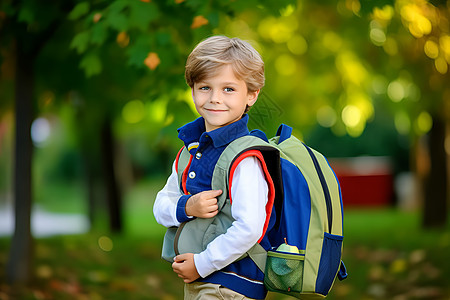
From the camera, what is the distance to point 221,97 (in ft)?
7.15

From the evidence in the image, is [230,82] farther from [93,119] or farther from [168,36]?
[93,119]

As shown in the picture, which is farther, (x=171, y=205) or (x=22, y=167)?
(x=22, y=167)

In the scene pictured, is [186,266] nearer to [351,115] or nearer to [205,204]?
[205,204]

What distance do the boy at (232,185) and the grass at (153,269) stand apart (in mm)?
3776

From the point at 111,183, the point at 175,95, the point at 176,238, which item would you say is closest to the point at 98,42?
the point at 175,95

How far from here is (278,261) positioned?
7.00ft

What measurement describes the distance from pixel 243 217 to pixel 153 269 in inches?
210

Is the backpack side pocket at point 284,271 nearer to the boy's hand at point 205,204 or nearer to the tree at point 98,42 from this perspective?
the boy's hand at point 205,204

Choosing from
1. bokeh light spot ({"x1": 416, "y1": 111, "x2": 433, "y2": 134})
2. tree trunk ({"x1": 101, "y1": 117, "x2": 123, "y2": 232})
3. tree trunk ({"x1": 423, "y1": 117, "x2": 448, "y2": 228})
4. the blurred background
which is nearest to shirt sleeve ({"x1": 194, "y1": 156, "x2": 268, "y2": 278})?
the blurred background

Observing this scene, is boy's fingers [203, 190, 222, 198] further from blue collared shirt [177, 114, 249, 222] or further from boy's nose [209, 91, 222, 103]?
boy's nose [209, 91, 222, 103]

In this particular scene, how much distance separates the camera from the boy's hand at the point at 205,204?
214 centimetres

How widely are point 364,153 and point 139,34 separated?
20.4 metres

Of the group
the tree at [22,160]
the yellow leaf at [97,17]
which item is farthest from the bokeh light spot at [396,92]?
the yellow leaf at [97,17]

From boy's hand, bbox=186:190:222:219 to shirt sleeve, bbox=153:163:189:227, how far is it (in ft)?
0.22
